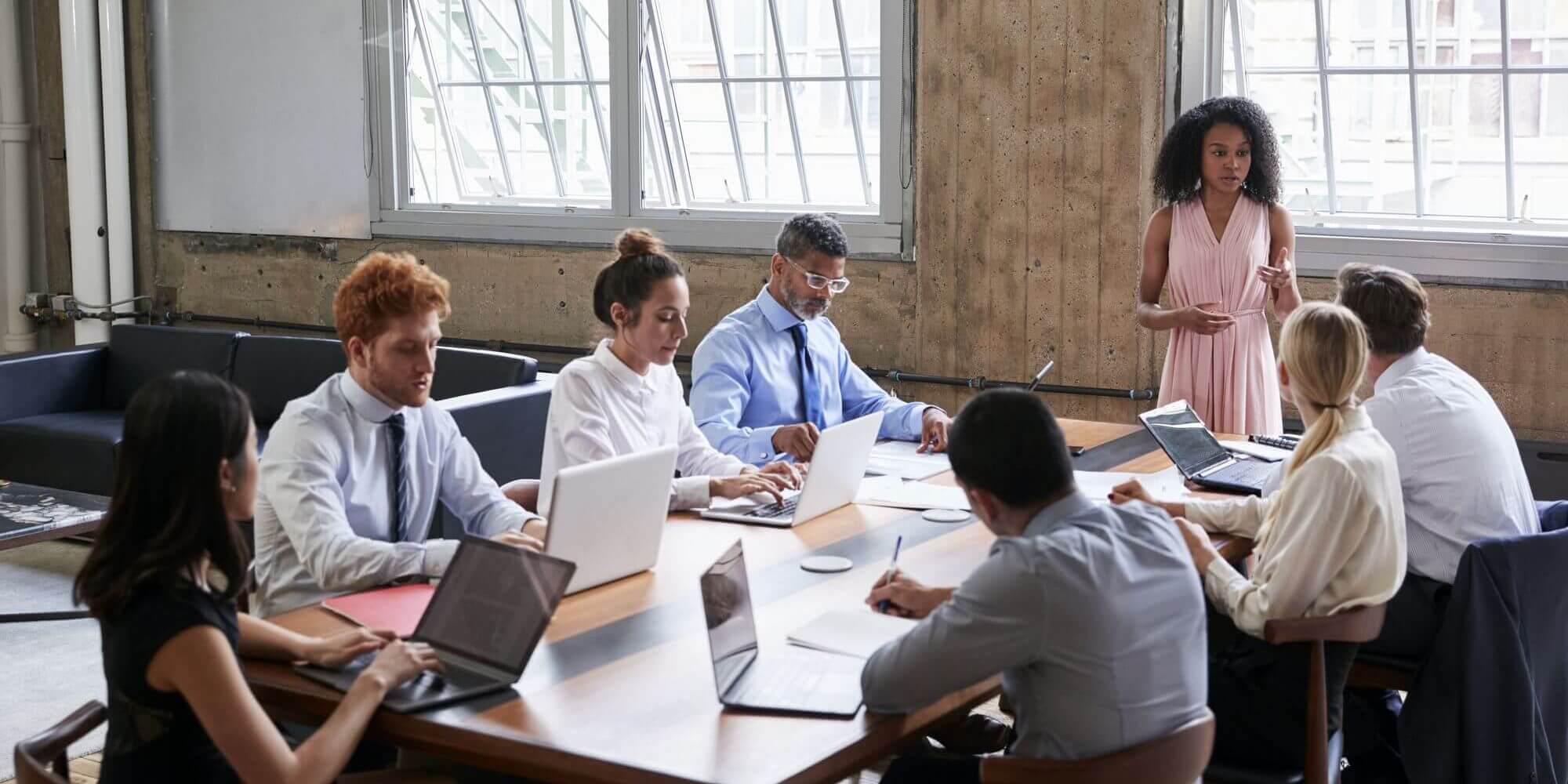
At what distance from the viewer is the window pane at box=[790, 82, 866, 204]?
22.5ft

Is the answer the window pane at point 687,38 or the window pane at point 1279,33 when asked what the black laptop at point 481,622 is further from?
the window pane at point 687,38

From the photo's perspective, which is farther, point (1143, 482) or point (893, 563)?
point (1143, 482)

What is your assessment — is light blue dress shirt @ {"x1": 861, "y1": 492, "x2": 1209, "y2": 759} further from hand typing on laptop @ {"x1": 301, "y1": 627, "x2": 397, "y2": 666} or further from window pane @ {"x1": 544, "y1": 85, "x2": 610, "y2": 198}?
window pane @ {"x1": 544, "y1": 85, "x2": 610, "y2": 198}

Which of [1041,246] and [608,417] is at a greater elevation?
[1041,246]

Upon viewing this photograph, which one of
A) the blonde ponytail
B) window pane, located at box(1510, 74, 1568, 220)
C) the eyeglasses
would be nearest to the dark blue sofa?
the eyeglasses

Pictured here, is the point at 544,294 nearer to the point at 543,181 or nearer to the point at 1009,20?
the point at 543,181

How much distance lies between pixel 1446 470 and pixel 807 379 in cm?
183

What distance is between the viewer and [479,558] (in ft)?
7.72

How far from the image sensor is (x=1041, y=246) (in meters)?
6.17

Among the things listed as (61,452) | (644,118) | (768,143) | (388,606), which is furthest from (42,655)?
(768,143)

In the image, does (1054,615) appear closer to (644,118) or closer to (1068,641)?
(1068,641)

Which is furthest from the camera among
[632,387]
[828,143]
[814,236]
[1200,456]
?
[828,143]

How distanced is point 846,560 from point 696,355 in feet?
4.69

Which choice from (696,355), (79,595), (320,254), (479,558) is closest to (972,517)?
(696,355)
